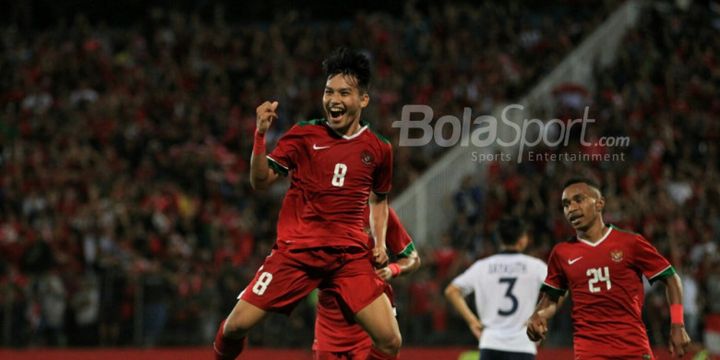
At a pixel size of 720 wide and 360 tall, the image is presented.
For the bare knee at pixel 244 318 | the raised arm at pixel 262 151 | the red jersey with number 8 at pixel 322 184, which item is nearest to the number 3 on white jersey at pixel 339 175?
the red jersey with number 8 at pixel 322 184

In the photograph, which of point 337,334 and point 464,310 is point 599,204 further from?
point 337,334

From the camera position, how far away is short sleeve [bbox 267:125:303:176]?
20.7 ft

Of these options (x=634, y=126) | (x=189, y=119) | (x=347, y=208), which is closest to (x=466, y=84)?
(x=634, y=126)

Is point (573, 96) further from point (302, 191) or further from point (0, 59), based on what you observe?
point (302, 191)

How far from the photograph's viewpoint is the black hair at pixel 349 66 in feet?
21.2

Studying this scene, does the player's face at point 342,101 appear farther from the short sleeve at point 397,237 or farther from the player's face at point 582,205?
the player's face at point 582,205

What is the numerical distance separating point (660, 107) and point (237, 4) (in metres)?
11.7

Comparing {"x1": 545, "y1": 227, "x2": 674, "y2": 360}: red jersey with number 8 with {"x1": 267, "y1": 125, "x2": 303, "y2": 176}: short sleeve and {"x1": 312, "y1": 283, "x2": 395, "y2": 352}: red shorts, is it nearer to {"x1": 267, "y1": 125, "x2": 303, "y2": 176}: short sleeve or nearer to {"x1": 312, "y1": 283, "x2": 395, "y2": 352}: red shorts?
{"x1": 312, "y1": 283, "x2": 395, "y2": 352}: red shorts

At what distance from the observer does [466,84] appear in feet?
64.7

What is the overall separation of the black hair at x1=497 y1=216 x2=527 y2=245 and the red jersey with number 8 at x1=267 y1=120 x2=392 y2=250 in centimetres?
210

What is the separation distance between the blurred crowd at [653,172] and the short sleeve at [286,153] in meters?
8.81

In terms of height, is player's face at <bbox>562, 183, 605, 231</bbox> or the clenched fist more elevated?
the clenched fist

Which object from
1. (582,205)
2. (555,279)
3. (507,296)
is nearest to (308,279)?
(555,279)

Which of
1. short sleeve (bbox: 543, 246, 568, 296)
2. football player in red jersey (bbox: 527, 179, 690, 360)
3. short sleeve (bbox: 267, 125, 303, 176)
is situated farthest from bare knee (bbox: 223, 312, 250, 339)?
short sleeve (bbox: 543, 246, 568, 296)
